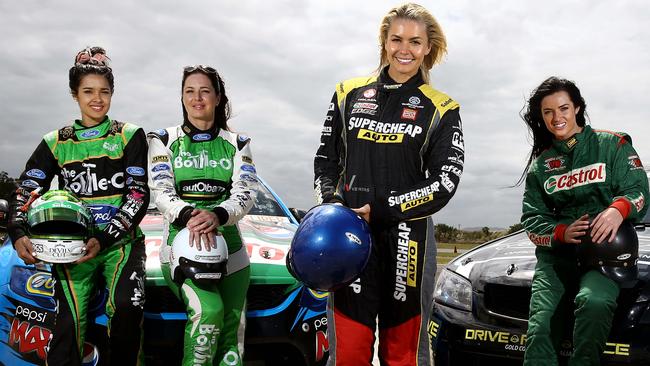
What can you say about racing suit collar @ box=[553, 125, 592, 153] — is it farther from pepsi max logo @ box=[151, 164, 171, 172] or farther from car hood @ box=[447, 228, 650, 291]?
pepsi max logo @ box=[151, 164, 171, 172]

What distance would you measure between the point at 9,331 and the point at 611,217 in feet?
10.3

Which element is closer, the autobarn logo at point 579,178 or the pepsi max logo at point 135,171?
the autobarn logo at point 579,178

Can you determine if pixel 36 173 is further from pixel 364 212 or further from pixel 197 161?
pixel 364 212

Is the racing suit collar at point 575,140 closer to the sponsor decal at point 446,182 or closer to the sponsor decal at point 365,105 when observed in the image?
the sponsor decal at point 446,182

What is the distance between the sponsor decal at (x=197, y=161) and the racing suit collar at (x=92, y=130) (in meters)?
0.45

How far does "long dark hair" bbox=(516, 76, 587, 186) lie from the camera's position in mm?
3420

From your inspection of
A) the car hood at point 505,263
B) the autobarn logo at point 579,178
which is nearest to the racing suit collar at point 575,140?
the autobarn logo at point 579,178

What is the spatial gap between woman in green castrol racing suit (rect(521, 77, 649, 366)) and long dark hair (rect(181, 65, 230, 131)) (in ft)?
5.56

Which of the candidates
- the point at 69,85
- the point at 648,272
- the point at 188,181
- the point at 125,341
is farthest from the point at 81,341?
the point at 648,272

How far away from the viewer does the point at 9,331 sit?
356 cm

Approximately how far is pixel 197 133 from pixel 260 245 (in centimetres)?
85

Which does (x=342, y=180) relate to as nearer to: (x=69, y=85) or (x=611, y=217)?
(x=611, y=217)

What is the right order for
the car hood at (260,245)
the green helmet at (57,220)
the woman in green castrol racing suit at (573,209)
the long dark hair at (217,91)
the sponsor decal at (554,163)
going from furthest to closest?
the car hood at (260,245) < the long dark hair at (217,91) < the sponsor decal at (554,163) < the green helmet at (57,220) < the woman in green castrol racing suit at (573,209)

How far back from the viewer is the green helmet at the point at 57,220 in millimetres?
3285
